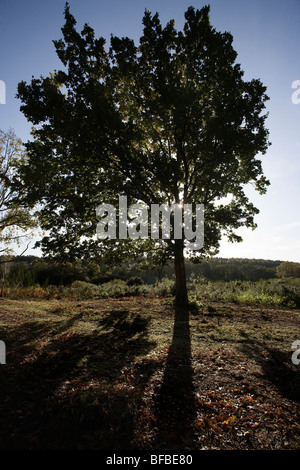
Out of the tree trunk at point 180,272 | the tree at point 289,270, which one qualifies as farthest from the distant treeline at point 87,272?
the tree trunk at point 180,272

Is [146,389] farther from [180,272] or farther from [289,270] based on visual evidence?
[289,270]

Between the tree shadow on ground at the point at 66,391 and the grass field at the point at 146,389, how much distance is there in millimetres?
11

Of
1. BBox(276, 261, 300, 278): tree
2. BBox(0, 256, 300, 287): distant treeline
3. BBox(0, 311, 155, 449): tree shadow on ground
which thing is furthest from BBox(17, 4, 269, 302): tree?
BBox(276, 261, 300, 278): tree

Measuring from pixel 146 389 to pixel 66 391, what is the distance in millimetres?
1122

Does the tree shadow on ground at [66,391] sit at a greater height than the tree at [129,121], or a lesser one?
lesser

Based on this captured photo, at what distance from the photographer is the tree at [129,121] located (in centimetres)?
771

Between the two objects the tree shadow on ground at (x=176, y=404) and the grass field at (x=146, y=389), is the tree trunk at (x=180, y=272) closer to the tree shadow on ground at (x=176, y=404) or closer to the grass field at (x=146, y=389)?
the grass field at (x=146, y=389)

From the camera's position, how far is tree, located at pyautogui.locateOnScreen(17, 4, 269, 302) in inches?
304

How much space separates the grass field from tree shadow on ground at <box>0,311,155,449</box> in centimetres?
1

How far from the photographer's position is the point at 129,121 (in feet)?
27.0

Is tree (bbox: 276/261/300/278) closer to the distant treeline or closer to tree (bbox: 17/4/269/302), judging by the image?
the distant treeline

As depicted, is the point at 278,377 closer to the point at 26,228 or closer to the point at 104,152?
the point at 104,152
